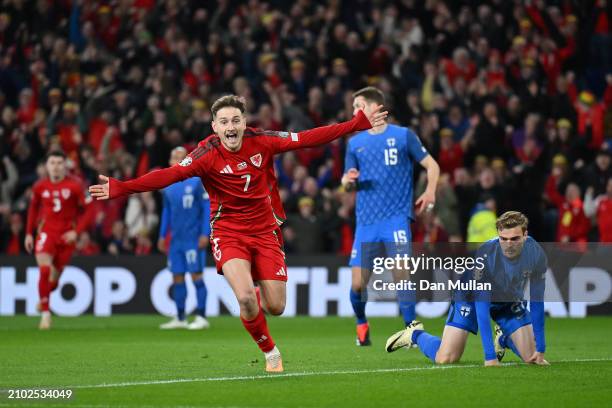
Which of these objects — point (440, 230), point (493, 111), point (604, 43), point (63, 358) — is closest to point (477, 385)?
point (63, 358)

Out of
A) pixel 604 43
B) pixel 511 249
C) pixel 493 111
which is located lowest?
pixel 511 249

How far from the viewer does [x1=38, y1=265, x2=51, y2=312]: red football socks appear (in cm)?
1636

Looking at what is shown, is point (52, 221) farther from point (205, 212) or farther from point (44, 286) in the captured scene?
point (205, 212)

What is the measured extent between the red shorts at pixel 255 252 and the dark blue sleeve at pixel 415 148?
10.0 feet

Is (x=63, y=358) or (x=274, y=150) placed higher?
(x=274, y=150)

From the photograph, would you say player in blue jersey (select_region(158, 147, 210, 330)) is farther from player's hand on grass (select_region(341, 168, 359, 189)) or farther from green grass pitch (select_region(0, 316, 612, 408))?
player's hand on grass (select_region(341, 168, 359, 189))

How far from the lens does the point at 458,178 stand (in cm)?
1956

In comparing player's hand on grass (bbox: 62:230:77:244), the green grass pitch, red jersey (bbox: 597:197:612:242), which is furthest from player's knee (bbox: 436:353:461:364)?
A: red jersey (bbox: 597:197:612:242)

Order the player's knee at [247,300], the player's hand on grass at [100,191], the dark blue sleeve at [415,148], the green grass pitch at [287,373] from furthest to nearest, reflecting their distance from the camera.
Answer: the dark blue sleeve at [415,148]
the player's knee at [247,300]
the player's hand on grass at [100,191]
the green grass pitch at [287,373]

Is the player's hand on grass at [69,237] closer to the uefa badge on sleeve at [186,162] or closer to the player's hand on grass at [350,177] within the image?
the player's hand on grass at [350,177]

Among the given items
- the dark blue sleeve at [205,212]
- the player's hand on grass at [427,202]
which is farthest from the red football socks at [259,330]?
the dark blue sleeve at [205,212]

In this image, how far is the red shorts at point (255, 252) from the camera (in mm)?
9719

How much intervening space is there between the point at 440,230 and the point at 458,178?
0.98m

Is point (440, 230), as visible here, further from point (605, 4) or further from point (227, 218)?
point (227, 218)
